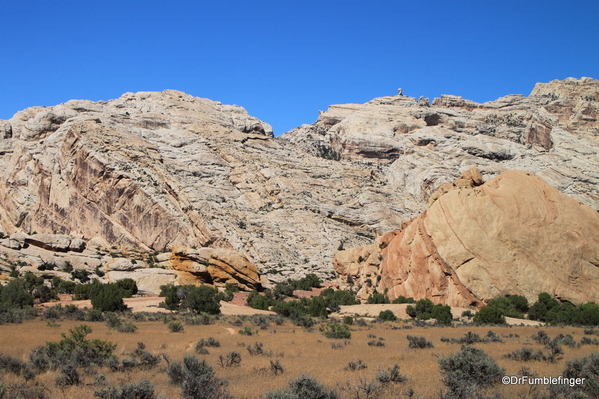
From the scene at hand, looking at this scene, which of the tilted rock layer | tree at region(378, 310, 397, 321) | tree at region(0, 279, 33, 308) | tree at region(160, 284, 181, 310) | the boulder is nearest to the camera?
tree at region(0, 279, 33, 308)

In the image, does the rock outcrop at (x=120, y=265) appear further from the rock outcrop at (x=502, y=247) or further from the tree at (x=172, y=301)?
the rock outcrop at (x=502, y=247)

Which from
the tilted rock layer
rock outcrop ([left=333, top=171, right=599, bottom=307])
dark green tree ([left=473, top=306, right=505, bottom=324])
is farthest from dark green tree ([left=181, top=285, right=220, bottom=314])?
the tilted rock layer

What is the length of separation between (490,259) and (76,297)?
3023cm

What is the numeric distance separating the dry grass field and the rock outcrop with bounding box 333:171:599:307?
30.9 ft

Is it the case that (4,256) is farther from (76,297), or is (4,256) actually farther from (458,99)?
(458,99)

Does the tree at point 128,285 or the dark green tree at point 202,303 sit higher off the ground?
the tree at point 128,285

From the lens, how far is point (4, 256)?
39.7 meters

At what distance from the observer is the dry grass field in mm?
11016

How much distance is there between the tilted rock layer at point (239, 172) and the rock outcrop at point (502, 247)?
23.0 feet

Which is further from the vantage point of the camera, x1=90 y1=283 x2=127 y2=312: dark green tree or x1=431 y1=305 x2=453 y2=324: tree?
x1=90 y1=283 x2=127 y2=312: dark green tree

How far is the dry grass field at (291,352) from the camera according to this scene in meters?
11.0

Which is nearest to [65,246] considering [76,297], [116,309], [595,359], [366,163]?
[76,297]

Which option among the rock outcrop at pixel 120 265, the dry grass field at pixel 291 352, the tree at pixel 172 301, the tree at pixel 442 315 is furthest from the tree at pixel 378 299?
the tree at pixel 172 301

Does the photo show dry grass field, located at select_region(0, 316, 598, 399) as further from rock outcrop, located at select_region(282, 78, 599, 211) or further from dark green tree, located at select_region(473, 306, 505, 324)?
rock outcrop, located at select_region(282, 78, 599, 211)
